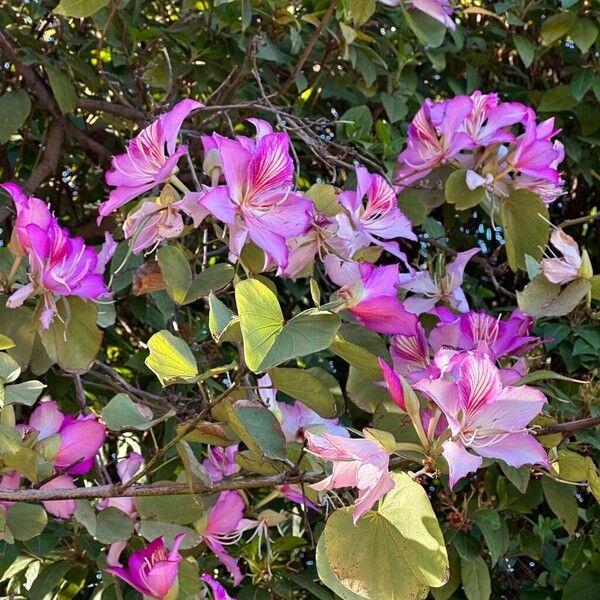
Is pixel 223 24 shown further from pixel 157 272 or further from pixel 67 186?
pixel 157 272

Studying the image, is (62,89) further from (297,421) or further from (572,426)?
(572,426)

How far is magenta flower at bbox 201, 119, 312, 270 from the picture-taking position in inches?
36.2

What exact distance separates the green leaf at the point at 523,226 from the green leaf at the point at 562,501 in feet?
0.83

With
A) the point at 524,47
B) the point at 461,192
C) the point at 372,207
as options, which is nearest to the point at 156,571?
the point at 372,207

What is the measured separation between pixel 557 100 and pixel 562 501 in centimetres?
84

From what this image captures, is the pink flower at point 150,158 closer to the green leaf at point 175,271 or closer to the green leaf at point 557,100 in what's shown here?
the green leaf at point 175,271

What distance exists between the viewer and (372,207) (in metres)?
1.11

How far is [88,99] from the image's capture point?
5.27ft

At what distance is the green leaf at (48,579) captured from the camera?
4.31 feet

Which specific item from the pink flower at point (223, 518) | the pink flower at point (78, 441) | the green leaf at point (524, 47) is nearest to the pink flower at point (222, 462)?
the pink flower at point (223, 518)

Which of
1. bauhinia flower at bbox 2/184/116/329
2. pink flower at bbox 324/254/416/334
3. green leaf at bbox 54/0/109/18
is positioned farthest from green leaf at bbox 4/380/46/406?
green leaf at bbox 54/0/109/18

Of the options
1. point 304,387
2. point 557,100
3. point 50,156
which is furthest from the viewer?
point 557,100

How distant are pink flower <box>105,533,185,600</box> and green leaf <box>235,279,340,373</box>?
1.16ft

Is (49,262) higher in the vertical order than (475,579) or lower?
higher
